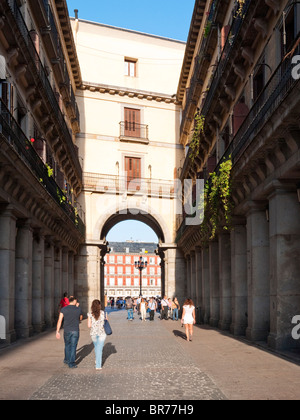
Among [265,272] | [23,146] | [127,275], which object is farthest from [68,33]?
[127,275]

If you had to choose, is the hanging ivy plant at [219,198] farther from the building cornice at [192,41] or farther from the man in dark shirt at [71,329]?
the building cornice at [192,41]

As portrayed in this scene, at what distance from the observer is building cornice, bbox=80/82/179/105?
37.3 meters

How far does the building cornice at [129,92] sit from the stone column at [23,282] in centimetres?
2082

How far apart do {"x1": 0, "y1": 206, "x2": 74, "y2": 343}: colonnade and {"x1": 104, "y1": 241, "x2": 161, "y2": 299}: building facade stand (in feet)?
294

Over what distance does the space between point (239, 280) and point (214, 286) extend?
5.39 m

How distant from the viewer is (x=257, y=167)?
14.5 metres

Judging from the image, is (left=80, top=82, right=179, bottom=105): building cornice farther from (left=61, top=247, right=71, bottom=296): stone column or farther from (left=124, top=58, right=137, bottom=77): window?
(left=61, top=247, right=71, bottom=296): stone column

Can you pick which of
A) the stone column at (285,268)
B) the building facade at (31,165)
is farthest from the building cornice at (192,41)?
the stone column at (285,268)

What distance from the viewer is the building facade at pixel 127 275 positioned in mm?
115056

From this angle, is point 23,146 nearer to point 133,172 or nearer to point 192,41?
point 192,41

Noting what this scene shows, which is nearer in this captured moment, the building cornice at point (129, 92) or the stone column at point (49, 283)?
the stone column at point (49, 283)

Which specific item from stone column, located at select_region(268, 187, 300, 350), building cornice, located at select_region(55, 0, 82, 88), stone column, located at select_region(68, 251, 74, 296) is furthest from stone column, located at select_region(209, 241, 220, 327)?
building cornice, located at select_region(55, 0, 82, 88)

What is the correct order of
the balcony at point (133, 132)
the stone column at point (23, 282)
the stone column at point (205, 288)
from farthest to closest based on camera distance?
the balcony at point (133, 132) < the stone column at point (205, 288) < the stone column at point (23, 282)
